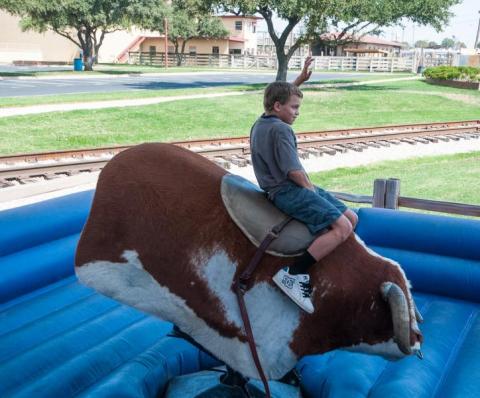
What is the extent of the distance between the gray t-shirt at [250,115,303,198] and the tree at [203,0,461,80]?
2191 centimetres

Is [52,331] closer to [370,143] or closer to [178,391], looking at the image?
[178,391]

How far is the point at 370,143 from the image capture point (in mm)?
15477

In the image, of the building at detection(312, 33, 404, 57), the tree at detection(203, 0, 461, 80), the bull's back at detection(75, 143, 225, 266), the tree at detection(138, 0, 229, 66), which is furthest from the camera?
the building at detection(312, 33, 404, 57)

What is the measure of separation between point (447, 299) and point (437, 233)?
0.65 m

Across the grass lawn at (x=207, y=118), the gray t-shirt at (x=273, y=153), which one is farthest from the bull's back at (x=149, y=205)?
the grass lawn at (x=207, y=118)

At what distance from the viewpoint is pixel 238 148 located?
44.0ft

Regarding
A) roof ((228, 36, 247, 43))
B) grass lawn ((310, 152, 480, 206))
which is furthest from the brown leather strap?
roof ((228, 36, 247, 43))

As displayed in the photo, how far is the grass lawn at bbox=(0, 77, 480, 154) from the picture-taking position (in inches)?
608

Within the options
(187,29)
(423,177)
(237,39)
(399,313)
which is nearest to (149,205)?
(399,313)

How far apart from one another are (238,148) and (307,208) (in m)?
10.2

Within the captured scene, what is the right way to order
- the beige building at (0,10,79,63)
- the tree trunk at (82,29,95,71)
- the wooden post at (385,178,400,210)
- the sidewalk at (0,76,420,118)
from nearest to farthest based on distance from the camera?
the wooden post at (385,178,400,210) < the sidewalk at (0,76,420,118) < the tree trunk at (82,29,95,71) < the beige building at (0,10,79,63)

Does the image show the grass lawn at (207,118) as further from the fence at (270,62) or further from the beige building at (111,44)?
the fence at (270,62)

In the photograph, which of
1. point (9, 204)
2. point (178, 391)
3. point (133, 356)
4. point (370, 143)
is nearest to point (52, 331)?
point (133, 356)

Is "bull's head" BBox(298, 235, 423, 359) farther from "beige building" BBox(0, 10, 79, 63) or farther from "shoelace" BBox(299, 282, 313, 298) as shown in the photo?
"beige building" BBox(0, 10, 79, 63)
